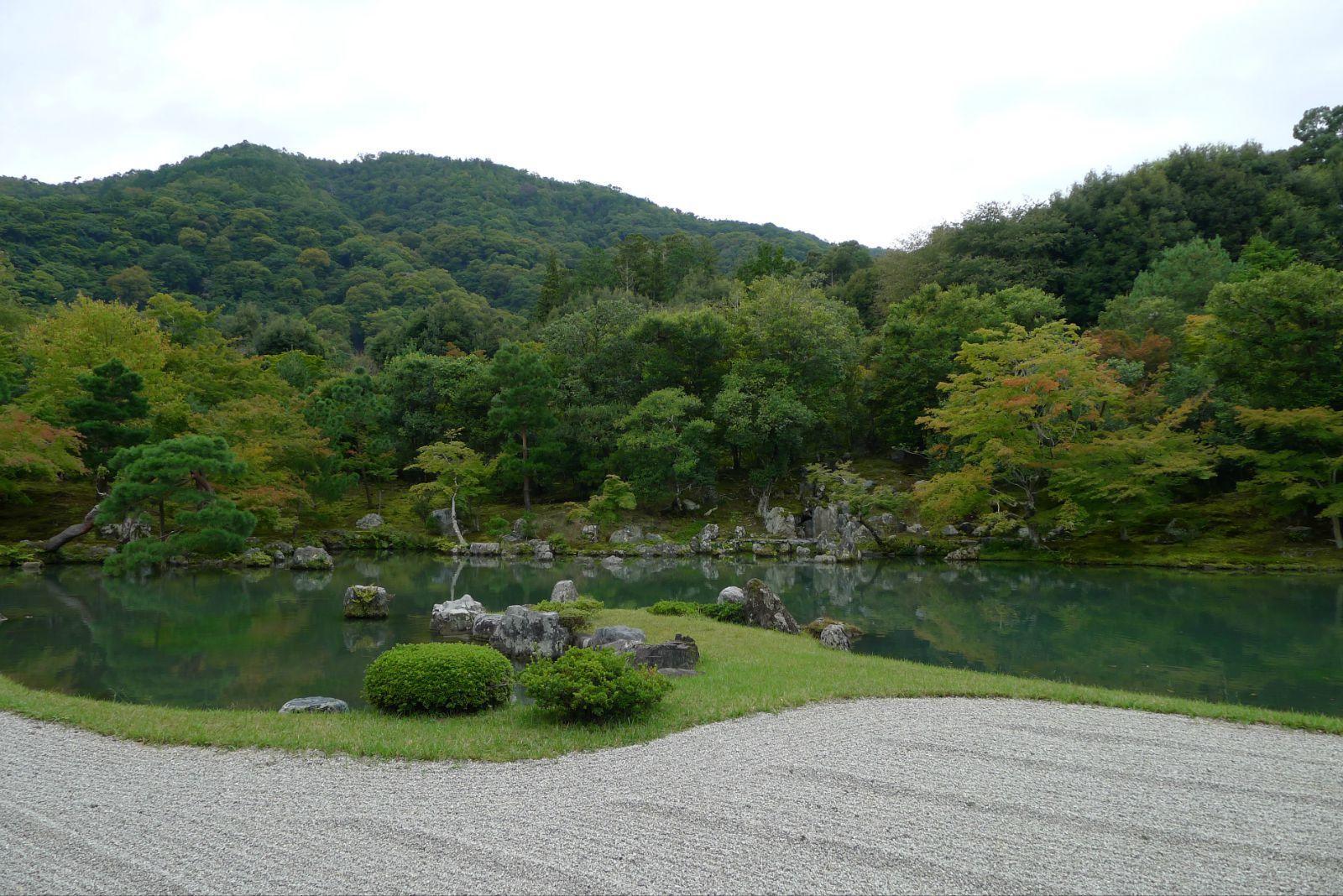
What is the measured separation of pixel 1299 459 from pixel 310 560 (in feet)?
90.7

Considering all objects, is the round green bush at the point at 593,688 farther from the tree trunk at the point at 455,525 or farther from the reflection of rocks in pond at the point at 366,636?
the tree trunk at the point at 455,525

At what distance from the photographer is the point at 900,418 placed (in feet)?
101

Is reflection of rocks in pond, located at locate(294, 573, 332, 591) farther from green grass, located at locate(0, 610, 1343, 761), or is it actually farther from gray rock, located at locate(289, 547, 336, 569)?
green grass, located at locate(0, 610, 1343, 761)

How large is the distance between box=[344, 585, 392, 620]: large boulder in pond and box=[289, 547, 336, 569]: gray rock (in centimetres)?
843

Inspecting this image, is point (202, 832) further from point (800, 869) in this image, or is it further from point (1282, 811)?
point (1282, 811)

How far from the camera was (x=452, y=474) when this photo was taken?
26656 millimetres

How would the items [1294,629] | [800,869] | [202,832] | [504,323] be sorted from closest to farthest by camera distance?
[800,869] → [202,832] → [1294,629] → [504,323]

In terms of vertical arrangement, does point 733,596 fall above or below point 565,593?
above

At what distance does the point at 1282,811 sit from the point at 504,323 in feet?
138

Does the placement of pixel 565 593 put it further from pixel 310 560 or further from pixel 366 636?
pixel 310 560

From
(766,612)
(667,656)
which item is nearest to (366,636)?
(667,656)

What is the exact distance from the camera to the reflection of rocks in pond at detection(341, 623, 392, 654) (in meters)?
11.9

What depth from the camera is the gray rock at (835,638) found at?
37.1 ft

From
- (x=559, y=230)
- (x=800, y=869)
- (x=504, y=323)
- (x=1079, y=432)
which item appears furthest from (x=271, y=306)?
(x=800, y=869)
